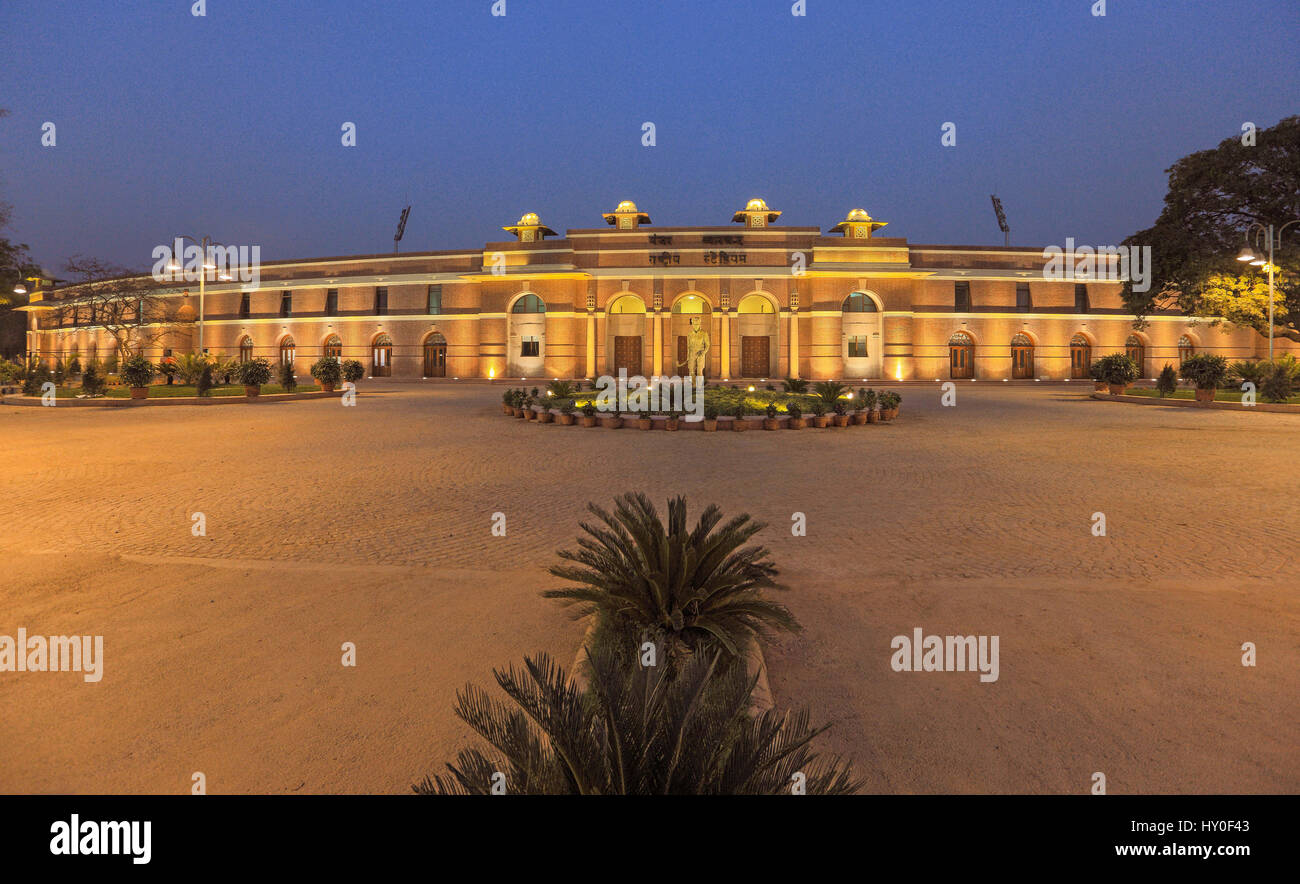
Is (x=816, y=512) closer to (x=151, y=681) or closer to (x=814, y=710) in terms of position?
(x=814, y=710)

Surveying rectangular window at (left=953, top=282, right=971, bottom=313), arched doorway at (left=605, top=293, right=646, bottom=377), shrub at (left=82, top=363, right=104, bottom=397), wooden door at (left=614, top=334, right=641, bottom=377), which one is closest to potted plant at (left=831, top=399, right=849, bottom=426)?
shrub at (left=82, top=363, right=104, bottom=397)

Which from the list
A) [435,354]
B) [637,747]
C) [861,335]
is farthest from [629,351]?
[637,747]

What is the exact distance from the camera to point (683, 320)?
146 ft

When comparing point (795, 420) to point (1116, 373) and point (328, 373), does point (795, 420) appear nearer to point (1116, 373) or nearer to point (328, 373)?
point (1116, 373)

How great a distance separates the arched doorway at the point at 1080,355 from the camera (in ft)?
147

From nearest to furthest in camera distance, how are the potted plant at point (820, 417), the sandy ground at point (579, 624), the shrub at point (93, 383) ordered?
the sandy ground at point (579, 624) < the potted plant at point (820, 417) < the shrub at point (93, 383)

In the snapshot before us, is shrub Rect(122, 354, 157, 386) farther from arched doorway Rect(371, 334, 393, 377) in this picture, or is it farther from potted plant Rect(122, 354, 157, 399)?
arched doorway Rect(371, 334, 393, 377)

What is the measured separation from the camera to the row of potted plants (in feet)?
51.4

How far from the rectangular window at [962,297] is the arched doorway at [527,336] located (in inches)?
1103

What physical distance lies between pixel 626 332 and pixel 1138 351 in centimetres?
3536

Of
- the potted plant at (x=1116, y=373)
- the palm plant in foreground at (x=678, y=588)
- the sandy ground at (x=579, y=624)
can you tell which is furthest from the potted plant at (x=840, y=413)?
the potted plant at (x=1116, y=373)

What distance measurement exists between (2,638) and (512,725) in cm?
410

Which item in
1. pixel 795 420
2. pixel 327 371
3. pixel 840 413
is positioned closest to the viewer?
pixel 795 420

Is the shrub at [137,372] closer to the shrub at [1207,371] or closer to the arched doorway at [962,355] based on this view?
the shrub at [1207,371]
